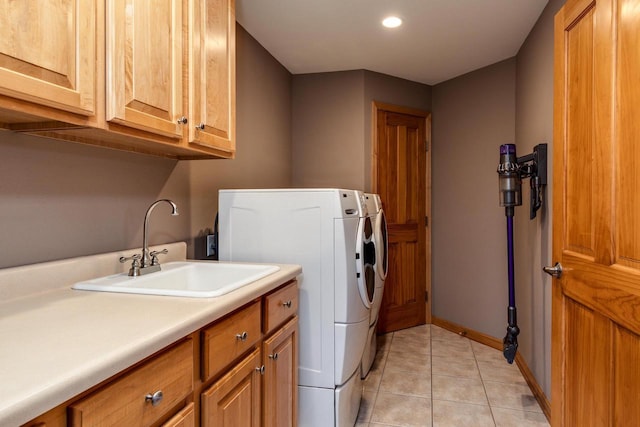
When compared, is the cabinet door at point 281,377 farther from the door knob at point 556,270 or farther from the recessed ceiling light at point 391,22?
the recessed ceiling light at point 391,22

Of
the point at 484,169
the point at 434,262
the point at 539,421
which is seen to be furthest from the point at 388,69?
the point at 539,421

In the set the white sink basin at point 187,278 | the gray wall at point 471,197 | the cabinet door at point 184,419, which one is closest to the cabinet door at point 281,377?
the white sink basin at point 187,278

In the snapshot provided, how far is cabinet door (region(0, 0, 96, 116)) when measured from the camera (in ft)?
2.67

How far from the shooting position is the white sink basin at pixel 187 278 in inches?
49.2

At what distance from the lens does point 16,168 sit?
3.83 ft

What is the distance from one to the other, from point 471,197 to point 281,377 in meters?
2.51

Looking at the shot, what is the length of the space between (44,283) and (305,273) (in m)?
1.02

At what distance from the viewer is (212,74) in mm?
1552

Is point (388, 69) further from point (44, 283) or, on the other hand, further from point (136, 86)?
point (44, 283)

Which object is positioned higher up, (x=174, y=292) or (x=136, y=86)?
(x=136, y=86)

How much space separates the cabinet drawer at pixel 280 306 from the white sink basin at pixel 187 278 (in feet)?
0.30

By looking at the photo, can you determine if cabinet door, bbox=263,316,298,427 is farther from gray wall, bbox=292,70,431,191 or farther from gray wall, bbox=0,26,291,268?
gray wall, bbox=292,70,431,191

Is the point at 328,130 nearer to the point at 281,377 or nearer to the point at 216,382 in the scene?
the point at 281,377

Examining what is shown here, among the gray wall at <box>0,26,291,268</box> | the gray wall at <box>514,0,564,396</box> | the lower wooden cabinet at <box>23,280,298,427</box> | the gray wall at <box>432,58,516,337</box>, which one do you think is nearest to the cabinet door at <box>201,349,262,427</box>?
the lower wooden cabinet at <box>23,280,298,427</box>
